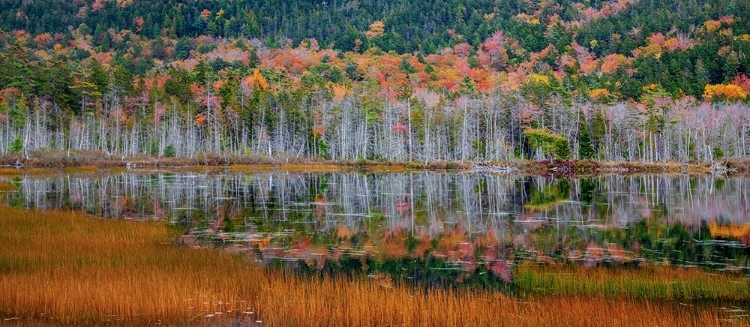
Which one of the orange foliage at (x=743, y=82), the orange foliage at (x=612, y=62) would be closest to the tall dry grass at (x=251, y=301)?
the orange foliage at (x=743, y=82)

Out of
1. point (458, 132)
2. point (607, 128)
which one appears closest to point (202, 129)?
point (458, 132)

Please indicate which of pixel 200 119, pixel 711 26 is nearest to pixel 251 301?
pixel 200 119

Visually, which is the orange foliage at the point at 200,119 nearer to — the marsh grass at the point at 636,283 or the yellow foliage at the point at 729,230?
the yellow foliage at the point at 729,230

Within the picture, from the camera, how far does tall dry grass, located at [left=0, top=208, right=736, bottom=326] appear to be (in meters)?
10.9

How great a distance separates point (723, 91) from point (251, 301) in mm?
140460

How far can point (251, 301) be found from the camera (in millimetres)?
12078

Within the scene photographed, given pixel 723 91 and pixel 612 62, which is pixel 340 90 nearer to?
pixel 612 62

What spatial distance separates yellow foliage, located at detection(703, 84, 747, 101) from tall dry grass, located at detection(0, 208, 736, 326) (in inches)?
5089

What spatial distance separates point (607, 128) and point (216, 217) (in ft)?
265

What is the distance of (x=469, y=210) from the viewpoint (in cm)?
2962

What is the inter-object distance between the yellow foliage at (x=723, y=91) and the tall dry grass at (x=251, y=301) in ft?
424

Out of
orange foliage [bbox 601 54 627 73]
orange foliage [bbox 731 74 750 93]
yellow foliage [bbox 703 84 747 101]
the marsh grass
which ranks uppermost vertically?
orange foliage [bbox 601 54 627 73]

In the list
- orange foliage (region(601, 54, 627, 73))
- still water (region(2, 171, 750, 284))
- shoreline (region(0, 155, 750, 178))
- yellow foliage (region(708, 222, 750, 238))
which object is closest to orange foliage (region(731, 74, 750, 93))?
orange foliage (region(601, 54, 627, 73))

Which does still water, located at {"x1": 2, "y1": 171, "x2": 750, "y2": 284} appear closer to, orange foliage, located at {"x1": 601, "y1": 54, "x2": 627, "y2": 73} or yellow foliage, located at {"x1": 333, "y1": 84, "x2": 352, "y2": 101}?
yellow foliage, located at {"x1": 333, "y1": 84, "x2": 352, "y2": 101}
